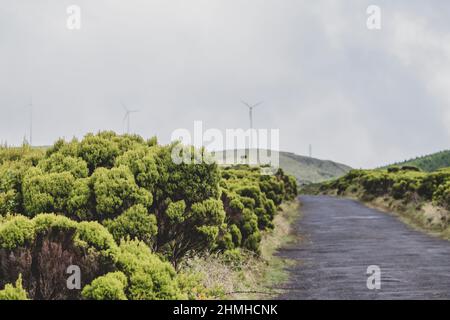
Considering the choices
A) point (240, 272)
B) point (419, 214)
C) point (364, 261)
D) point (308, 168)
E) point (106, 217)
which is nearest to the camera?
point (106, 217)

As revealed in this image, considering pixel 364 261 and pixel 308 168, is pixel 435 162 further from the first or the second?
pixel 364 261

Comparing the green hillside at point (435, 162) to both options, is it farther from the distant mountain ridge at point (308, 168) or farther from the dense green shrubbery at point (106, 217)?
the dense green shrubbery at point (106, 217)

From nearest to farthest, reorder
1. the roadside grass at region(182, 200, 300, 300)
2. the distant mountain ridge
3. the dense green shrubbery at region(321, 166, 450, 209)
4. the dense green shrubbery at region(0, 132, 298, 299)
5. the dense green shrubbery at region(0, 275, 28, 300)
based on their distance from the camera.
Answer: the dense green shrubbery at region(0, 275, 28, 300)
the dense green shrubbery at region(0, 132, 298, 299)
the roadside grass at region(182, 200, 300, 300)
the dense green shrubbery at region(321, 166, 450, 209)
the distant mountain ridge

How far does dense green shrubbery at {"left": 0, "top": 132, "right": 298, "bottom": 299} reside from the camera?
8930 mm

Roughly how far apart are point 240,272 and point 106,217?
4.62 m

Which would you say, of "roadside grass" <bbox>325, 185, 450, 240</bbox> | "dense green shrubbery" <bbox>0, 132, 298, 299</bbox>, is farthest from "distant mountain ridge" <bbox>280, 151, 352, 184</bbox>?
"dense green shrubbery" <bbox>0, 132, 298, 299</bbox>

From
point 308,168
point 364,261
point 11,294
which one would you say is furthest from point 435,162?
point 11,294

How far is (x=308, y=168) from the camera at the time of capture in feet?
601

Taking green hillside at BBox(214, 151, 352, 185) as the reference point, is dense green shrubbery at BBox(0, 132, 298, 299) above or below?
below

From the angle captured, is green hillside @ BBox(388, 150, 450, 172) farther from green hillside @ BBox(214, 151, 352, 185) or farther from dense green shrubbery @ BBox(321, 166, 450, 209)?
green hillside @ BBox(214, 151, 352, 185)

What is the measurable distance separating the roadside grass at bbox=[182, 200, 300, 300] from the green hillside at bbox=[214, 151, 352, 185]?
146 metres

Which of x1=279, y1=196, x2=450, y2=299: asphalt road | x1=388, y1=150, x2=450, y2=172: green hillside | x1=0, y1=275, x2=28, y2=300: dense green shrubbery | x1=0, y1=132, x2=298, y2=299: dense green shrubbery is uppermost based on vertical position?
x1=388, y1=150, x2=450, y2=172: green hillside

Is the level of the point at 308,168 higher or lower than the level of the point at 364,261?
higher
